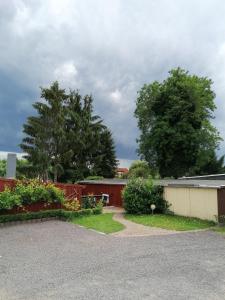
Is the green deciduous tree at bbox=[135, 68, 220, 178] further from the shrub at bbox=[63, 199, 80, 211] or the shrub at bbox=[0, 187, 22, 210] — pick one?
the shrub at bbox=[0, 187, 22, 210]

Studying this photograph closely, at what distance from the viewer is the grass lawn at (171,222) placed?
17.6 meters

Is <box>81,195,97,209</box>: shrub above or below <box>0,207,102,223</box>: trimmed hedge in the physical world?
above

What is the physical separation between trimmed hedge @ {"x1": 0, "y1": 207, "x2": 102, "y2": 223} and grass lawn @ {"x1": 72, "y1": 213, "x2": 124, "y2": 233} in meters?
0.44

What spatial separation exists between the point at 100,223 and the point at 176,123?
23994 millimetres

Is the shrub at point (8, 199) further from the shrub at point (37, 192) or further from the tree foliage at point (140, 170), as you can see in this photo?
the tree foliage at point (140, 170)

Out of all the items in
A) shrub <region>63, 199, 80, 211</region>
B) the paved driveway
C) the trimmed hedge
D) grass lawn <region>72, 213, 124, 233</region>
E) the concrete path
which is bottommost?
the paved driveway

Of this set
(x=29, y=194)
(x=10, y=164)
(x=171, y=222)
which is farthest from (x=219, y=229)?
(x=10, y=164)

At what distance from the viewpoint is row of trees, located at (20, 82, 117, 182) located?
3925cm

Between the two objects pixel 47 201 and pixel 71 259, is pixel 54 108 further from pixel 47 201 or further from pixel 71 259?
pixel 71 259

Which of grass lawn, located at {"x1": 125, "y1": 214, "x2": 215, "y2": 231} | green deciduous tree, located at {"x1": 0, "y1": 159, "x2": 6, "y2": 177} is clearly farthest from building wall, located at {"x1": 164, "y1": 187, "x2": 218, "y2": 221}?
green deciduous tree, located at {"x1": 0, "y1": 159, "x2": 6, "y2": 177}

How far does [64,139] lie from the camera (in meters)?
39.3

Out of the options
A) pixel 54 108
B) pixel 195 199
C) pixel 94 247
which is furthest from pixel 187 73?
pixel 94 247

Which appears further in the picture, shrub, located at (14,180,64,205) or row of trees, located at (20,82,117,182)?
row of trees, located at (20,82,117,182)

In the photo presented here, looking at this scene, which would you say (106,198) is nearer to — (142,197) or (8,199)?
(142,197)
